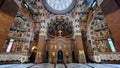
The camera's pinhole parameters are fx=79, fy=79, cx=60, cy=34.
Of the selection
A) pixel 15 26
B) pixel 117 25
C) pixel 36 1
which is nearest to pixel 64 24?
pixel 36 1

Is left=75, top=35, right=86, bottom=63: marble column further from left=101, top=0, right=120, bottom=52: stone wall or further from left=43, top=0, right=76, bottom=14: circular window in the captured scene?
left=101, top=0, right=120, bottom=52: stone wall

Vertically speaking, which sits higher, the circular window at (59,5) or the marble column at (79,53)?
the circular window at (59,5)

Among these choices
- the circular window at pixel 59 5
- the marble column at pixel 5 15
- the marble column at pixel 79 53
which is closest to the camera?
the marble column at pixel 5 15

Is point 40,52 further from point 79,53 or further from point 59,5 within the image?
point 59,5

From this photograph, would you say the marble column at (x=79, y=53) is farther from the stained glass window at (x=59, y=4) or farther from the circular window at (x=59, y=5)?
the stained glass window at (x=59, y=4)

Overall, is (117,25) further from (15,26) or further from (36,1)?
(15,26)

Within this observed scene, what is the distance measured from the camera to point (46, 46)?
13195 millimetres

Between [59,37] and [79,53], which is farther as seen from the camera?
[59,37]

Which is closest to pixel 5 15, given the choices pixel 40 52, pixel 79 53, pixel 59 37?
pixel 40 52

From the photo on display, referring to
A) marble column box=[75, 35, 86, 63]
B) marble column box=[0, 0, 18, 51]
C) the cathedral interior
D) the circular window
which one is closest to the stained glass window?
the circular window

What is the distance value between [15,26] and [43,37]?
521 centimetres

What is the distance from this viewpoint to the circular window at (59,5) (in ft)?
46.3

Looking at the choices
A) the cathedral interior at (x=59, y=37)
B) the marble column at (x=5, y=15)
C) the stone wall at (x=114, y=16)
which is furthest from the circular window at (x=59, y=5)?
the stone wall at (x=114, y=16)

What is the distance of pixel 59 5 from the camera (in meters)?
16.2
